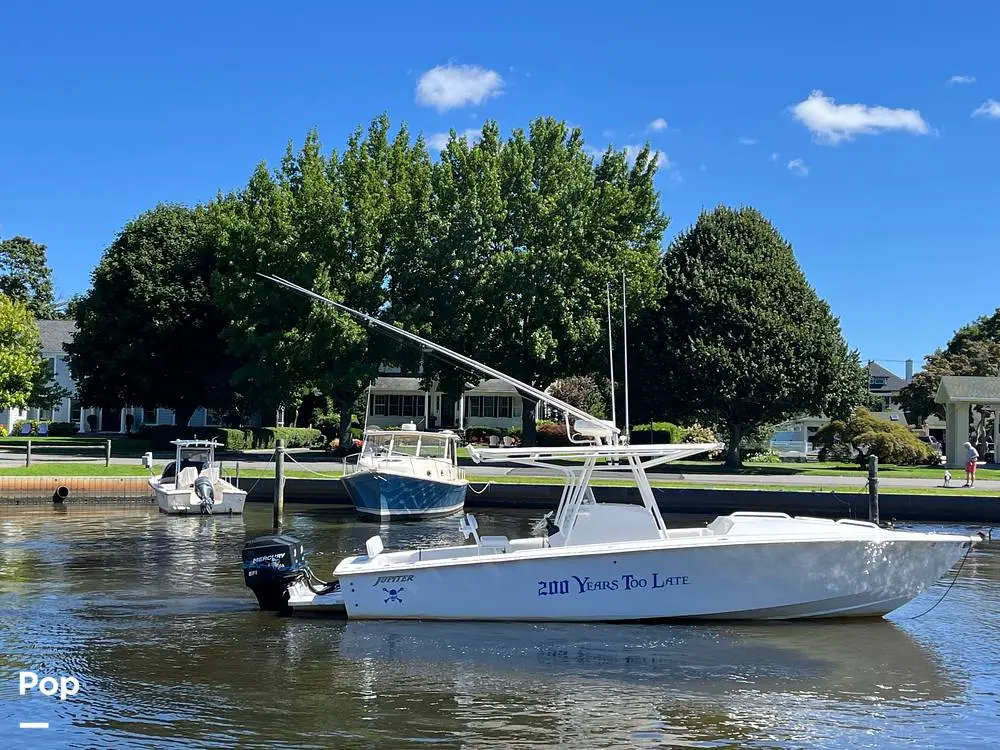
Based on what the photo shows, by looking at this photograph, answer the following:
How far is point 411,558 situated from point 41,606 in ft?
19.2

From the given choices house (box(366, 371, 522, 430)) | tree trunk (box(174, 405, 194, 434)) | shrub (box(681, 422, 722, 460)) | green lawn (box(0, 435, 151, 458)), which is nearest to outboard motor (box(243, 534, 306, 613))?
green lawn (box(0, 435, 151, 458))

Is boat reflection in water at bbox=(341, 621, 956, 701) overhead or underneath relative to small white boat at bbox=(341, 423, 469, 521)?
underneath

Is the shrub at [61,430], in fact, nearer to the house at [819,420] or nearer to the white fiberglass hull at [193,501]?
the white fiberglass hull at [193,501]

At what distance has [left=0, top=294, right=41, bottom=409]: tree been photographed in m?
48.5

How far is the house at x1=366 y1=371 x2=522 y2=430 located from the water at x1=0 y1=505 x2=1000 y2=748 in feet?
162

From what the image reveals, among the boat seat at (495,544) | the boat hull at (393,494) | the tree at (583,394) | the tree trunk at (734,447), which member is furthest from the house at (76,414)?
the boat seat at (495,544)

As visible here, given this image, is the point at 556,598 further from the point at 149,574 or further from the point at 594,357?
the point at 594,357

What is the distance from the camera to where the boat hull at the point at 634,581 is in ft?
46.0

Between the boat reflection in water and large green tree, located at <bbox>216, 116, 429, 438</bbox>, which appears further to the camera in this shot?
large green tree, located at <bbox>216, 116, 429, 438</bbox>

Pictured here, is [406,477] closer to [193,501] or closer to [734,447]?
[193,501]

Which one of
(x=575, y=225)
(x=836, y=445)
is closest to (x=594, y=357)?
(x=575, y=225)

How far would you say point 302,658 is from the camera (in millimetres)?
12727

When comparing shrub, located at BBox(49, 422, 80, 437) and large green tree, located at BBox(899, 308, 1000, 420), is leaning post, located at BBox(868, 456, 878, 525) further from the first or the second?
shrub, located at BBox(49, 422, 80, 437)

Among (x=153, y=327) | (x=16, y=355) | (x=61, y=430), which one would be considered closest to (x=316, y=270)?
(x=153, y=327)
